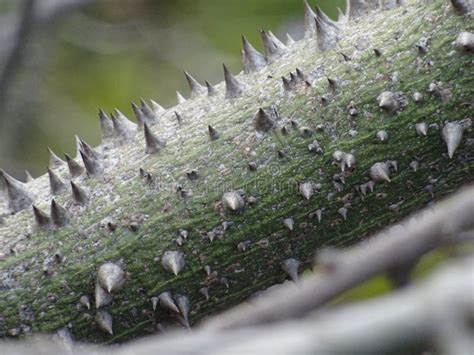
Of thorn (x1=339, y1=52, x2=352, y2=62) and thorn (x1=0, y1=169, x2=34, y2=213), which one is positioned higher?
thorn (x1=0, y1=169, x2=34, y2=213)

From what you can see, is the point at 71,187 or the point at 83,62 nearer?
the point at 71,187

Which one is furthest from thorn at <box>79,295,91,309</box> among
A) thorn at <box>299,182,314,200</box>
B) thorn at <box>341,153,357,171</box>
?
thorn at <box>341,153,357,171</box>

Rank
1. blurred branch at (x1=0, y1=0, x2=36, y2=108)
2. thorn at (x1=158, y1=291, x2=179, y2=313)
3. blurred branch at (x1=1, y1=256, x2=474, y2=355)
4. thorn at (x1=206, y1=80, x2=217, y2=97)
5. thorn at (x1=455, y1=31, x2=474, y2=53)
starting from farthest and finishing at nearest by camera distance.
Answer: blurred branch at (x1=0, y1=0, x2=36, y2=108)
thorn at (x1=206, y1=80, x2=217, y2=97)
thorn at (x1=158, y1=291, x2=179, y2=313)
thorn at (x1=455, y1=31, x2=474, y2=53)
blurred branch at (x1=1, y1=256, x2=474, y2=355)

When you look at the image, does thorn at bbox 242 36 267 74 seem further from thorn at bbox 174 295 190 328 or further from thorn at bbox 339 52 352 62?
thorn at bbox 174 295 190 328

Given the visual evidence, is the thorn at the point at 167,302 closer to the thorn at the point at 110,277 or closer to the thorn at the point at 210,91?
the thorn at the point at 110,277

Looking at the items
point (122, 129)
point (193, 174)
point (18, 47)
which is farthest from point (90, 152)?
point (18, 47)

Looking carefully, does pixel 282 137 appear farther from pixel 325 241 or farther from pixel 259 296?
pixel 259 296

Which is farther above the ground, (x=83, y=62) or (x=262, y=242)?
(x=83, y=62)

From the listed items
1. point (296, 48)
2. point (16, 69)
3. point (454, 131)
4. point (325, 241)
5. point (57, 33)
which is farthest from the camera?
point (57, 33)

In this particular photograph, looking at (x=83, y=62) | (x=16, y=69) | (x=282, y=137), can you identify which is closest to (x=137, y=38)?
(x=83, y=62)
